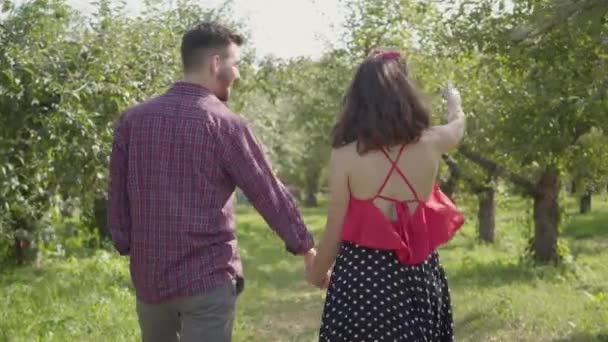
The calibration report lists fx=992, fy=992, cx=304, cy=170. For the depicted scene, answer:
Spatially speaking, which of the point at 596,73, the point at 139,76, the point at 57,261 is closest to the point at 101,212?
the point at 57,261

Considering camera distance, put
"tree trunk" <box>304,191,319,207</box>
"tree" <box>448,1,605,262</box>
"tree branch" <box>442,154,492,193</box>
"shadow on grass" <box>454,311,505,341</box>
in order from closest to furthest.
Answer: "tree" <box>448,1,605,262</box> → "shadow on grass" <box>454,311,505,341</box> → "tree branch" <box>442,154,492,193</box> → "tree trunk" <box>304,191,319,207</box>

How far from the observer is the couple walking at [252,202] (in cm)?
374

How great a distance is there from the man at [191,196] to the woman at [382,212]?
21 centimetres

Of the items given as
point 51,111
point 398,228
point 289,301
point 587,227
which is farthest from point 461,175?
point 398,228

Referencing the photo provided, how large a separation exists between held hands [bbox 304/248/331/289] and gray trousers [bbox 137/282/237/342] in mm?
402

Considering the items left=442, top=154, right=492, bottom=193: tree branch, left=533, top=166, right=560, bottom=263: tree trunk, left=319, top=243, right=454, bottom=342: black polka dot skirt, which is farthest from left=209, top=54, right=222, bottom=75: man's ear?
left=442, top=154, right=492, bottom=193: tree branch

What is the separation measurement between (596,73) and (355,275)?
357cm

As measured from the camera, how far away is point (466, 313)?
10.5m

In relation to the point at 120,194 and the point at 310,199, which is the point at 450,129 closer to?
the point at 120,194

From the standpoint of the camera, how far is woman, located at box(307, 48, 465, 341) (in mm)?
3896

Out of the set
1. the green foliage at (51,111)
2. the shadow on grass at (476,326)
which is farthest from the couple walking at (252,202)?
the shadow on grass at (476,326)

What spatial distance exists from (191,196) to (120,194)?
1.15ft

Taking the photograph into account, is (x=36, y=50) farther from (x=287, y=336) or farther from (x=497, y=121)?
(x=497, y=121)

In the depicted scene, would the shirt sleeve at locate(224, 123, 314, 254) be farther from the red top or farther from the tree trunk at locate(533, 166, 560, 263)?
the tree trunk at locate(533, 166, 560, 263)
